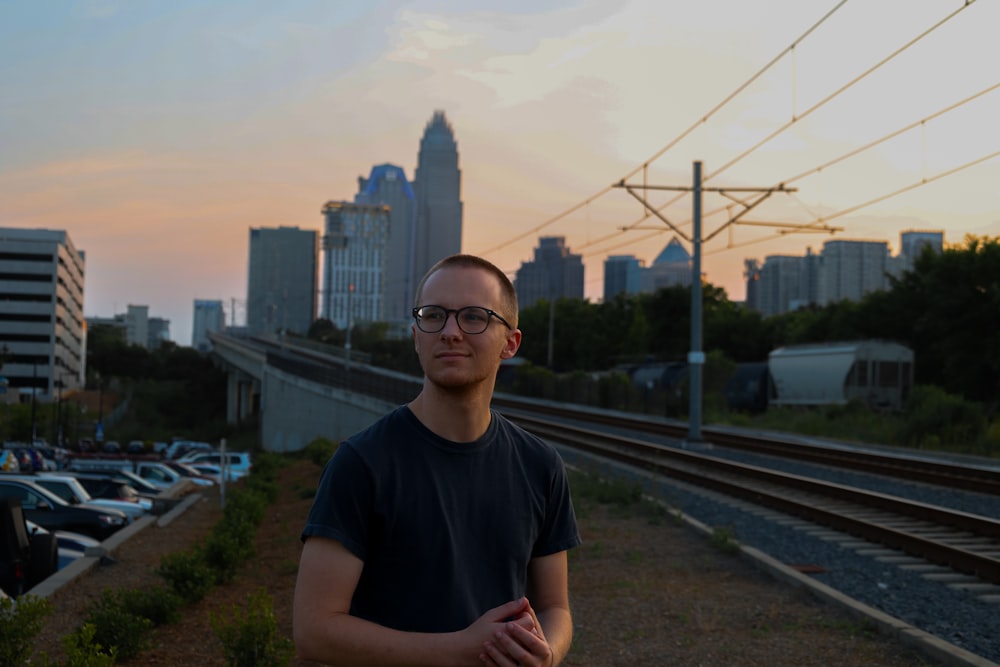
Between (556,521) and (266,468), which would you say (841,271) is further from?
(556,521)

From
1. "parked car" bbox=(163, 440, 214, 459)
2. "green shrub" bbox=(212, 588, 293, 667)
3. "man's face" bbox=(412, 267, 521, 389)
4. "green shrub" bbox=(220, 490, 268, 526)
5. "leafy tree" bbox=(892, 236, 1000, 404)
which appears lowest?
"parked car" bbox=(163, 440, 214, 459)

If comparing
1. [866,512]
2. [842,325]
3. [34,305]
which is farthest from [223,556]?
[34,305]

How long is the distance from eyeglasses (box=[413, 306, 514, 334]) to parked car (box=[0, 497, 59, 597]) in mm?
10077

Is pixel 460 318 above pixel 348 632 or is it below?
above

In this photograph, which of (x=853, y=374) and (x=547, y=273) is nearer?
(x=853, y=374)

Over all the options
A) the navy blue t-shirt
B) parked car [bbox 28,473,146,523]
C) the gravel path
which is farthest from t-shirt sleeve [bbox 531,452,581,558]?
parked car [bbox 28,473,146,523]

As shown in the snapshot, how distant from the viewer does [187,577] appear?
32.8ft

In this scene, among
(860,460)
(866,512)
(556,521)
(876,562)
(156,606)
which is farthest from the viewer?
(860,460)

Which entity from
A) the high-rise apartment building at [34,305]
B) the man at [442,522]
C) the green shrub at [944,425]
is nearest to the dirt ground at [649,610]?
the man at [442,522]

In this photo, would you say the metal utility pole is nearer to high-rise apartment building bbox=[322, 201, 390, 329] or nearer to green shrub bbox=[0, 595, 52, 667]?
green shrub bbox=[0, 595, 52, 667]

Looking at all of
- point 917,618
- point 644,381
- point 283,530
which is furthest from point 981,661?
point 644,381

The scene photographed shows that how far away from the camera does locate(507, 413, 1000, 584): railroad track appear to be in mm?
11633

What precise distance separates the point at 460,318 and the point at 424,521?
1.76 feet

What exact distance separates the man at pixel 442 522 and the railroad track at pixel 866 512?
30.4 ft
